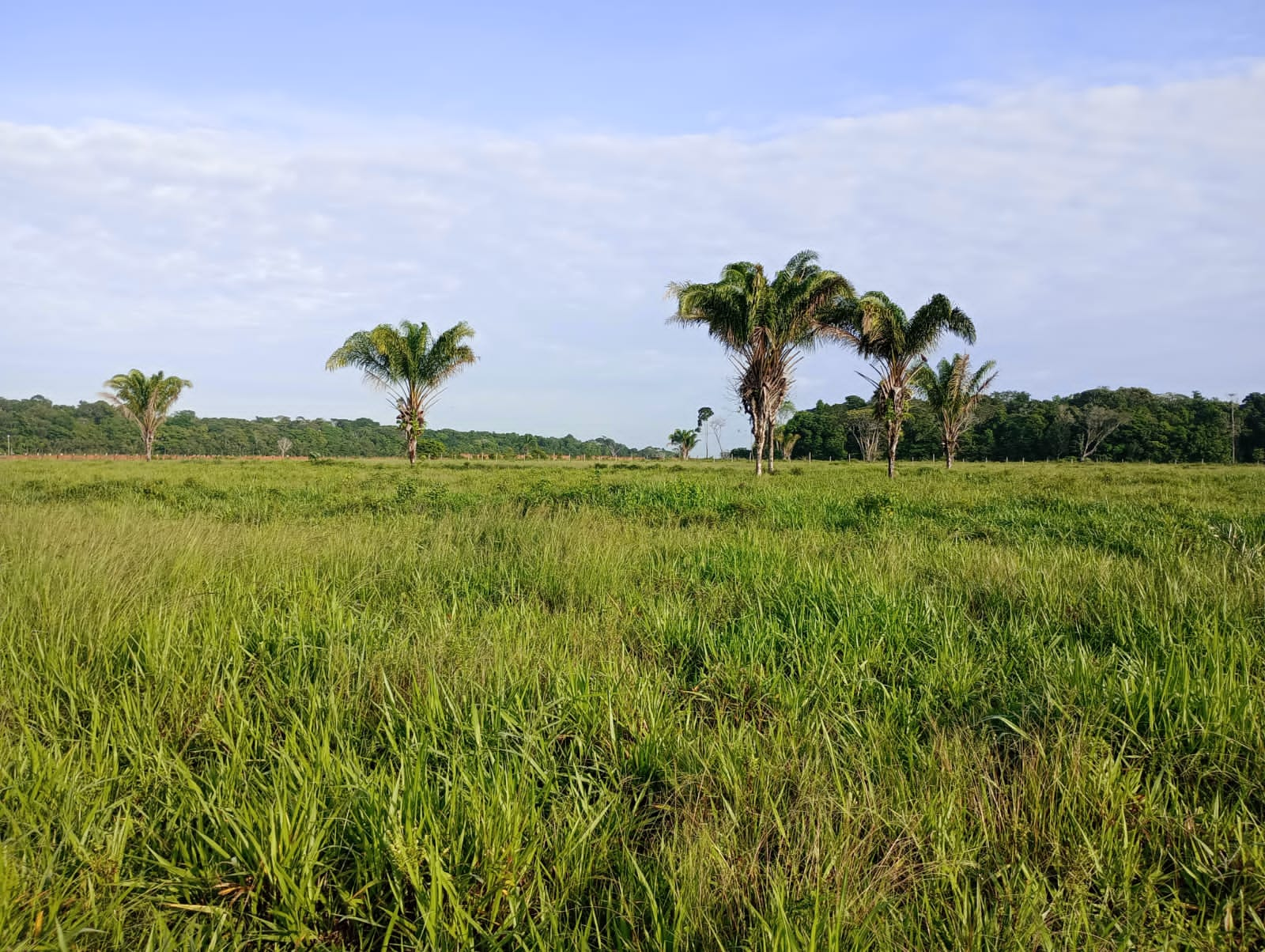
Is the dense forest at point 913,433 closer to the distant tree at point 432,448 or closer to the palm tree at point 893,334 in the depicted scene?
the distant tree at point 432,448

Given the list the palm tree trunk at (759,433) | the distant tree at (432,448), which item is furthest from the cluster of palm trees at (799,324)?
the distant tree at (432,448)

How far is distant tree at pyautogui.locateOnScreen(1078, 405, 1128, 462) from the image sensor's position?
203 ft

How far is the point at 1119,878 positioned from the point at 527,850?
4.72ft

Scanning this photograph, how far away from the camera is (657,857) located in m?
1.61

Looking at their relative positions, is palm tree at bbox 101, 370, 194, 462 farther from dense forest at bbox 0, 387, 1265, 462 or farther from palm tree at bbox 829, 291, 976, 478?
palm tree at bbox 829, 291, 976, 478

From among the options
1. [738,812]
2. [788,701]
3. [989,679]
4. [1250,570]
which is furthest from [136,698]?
[1250,570]

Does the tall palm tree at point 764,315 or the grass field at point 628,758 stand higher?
the tall palm tree at point 764,315

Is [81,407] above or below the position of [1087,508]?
above

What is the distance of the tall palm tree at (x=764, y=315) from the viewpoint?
22.8 meters

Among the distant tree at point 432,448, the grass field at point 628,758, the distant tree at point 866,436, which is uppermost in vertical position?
the distant tree at point 866,436

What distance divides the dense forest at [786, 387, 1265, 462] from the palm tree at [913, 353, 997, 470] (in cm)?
741

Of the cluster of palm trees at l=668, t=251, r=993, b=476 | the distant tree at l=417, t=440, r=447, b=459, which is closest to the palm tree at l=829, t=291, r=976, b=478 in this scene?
the cluster of palm trees at l=668, t=251, r=993, b=476

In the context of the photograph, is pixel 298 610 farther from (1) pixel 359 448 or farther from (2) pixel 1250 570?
(1) pixel 359 448

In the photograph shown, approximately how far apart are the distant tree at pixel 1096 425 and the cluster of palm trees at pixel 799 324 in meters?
46.9
